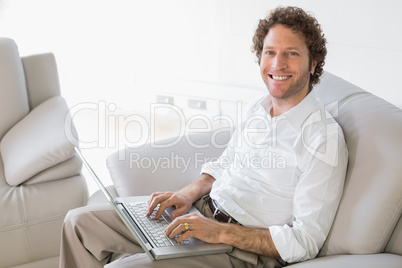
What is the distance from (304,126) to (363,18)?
142cm

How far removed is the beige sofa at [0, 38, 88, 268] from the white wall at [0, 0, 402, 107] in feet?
4.39

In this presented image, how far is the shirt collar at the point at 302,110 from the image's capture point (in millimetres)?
1629

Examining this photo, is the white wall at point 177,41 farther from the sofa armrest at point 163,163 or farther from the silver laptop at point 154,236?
the silver laptop at point 154,236

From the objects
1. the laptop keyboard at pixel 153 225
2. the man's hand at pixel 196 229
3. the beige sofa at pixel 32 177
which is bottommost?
the beige sofa at pixel 32 177

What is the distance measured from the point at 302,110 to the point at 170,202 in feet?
1.66

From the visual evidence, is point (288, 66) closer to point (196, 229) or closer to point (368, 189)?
point (368, 189)

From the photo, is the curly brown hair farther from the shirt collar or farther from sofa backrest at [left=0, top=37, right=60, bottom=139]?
sofa backrest at [left=0, top=37, right=60, bottom=139]

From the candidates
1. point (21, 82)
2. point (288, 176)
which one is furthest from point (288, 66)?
point (21, 82)

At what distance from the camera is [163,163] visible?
2014 mm

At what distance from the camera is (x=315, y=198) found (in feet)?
4.85

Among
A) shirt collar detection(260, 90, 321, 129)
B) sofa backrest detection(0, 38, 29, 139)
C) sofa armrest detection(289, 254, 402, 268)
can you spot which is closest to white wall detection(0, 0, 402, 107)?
shirt collar detection(260, 90, 321, 129)

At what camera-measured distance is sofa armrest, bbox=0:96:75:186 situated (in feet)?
7.13

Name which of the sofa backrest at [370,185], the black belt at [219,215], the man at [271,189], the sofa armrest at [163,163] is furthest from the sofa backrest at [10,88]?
the sofa backrest at [370,185]

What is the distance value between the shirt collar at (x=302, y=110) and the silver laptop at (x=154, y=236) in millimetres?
421
